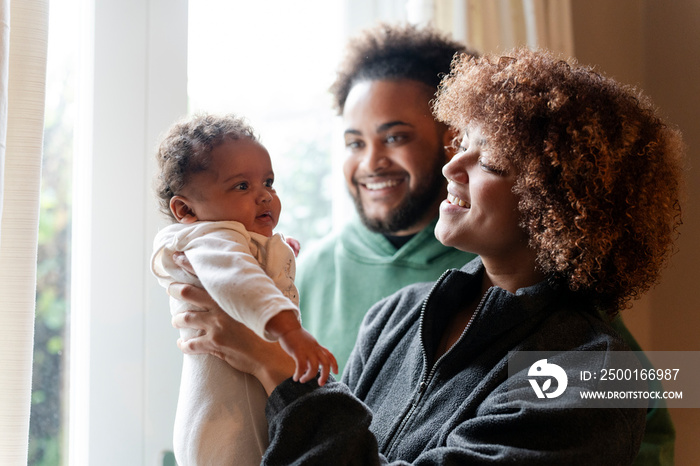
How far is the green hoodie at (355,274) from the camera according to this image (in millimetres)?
1928

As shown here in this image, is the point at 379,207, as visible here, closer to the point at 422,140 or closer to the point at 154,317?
the point at 422,140

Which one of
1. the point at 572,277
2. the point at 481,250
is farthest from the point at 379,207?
the point at 572,277

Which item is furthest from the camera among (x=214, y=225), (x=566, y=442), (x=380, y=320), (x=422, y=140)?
(x=422, y=140)

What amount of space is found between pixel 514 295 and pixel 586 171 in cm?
28

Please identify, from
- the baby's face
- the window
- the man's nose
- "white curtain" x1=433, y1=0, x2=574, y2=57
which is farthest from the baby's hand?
"white curtain" x1=433, y1=0, x2=574, y2=57

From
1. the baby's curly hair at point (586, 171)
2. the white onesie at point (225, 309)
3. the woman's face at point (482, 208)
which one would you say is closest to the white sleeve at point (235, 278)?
the white onesie at point (225, 309)

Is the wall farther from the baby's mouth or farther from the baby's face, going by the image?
the baby's face

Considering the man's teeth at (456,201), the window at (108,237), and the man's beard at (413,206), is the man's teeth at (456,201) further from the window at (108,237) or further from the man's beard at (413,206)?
the window at (108,237)

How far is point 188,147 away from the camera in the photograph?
3.87ft

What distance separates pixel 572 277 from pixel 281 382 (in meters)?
0.60

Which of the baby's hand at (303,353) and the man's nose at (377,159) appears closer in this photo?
the baby's hand at (303,353)

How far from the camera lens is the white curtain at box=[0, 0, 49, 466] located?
1.06m

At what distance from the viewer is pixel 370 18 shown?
231 centimetres

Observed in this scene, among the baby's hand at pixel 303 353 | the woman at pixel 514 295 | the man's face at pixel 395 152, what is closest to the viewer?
the baby's hand at pixel 303 353
